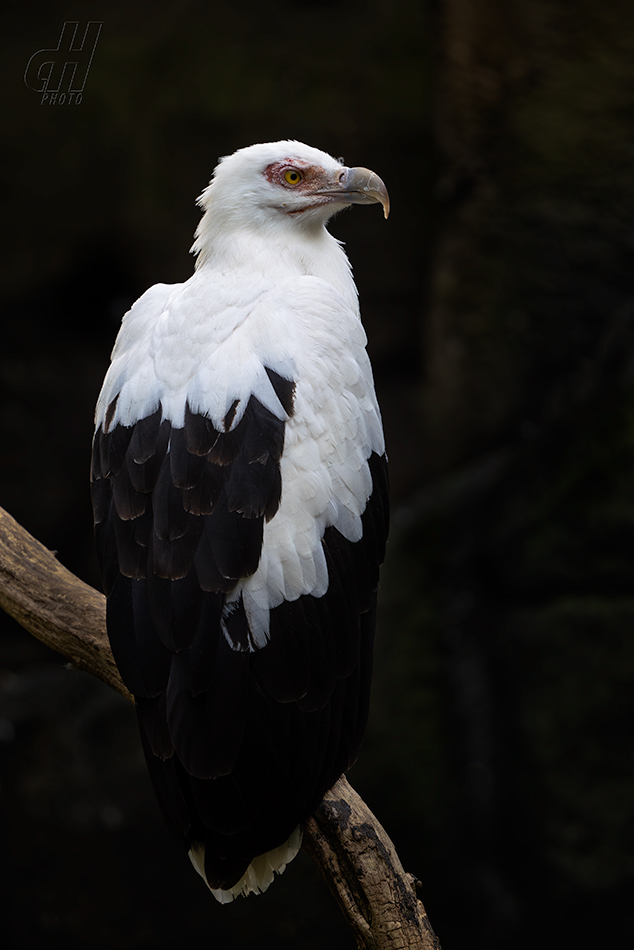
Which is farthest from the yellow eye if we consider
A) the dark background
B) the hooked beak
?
the dark background

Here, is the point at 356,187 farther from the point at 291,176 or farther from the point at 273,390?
the point at 273,390

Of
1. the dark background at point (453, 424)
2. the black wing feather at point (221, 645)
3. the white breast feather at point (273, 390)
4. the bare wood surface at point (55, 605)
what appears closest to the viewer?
the black wing feather at point (221, 645)

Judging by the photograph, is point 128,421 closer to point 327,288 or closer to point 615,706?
point 327,288

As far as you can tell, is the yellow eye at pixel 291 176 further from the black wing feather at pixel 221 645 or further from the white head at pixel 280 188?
the black wing feather at pixel 221 645

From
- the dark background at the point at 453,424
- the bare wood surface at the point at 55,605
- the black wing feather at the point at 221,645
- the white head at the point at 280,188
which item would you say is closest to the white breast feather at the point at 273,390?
the black wing feather at the point at 221,645

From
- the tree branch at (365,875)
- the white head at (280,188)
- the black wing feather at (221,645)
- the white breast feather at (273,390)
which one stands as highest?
the white head at (280,188)

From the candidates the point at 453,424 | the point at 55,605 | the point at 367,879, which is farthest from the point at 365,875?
the point at 453,424

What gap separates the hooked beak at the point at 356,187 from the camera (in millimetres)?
2789

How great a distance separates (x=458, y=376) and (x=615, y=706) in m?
2.14

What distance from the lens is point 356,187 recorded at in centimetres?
279

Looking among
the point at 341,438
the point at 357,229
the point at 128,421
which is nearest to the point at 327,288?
the point at 341,438

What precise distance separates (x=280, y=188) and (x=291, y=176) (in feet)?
0.18

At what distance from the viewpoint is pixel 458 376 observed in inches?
201

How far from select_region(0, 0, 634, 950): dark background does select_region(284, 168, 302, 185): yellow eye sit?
222 cm
